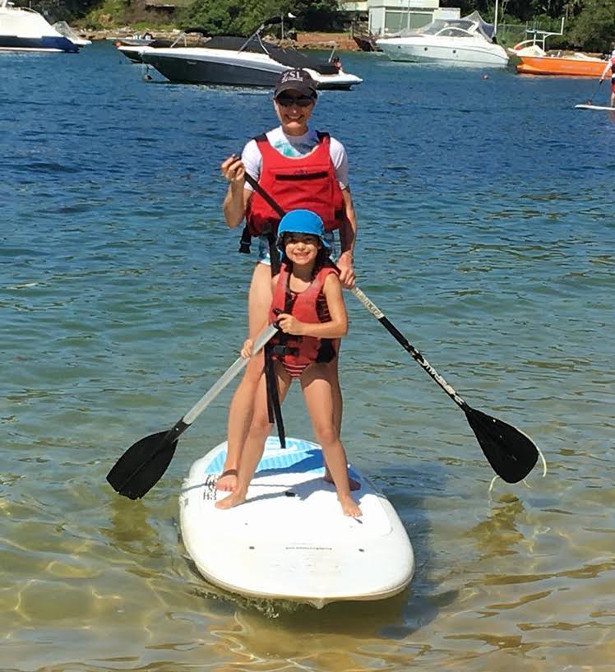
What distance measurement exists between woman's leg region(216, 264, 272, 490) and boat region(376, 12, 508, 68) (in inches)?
2603

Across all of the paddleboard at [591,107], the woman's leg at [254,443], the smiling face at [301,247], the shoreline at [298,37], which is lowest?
the shoreline at [298,37]

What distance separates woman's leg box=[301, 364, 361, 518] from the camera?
5043 millimetres

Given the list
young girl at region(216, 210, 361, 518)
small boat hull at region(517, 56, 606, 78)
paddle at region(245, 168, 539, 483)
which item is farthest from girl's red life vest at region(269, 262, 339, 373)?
small boat hull at region(517, 56, 606, 78)

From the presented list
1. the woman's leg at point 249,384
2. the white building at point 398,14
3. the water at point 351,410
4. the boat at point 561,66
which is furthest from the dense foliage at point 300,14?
the woman's leg at point 249,384

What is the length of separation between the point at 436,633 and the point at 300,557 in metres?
0.67

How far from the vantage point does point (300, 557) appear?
4727 millimetres

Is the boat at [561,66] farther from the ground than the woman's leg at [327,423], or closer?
closer

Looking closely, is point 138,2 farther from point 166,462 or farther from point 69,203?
point 166,462

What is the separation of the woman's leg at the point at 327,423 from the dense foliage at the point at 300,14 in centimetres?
8236

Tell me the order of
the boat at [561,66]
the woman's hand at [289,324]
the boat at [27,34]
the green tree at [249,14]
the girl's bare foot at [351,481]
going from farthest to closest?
the green tree at [249,14] < the boat at [27,34] < the boat at [561,66] < the girl's bare foot at [351,481] < the woman's hand at [289,324]

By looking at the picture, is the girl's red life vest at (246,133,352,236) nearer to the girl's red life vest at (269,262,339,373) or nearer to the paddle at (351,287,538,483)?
the girl's red life vest at (269,262,339,373)

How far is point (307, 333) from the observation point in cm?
485

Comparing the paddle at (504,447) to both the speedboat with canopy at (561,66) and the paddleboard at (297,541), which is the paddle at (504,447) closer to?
the paddleboard at (297,541)

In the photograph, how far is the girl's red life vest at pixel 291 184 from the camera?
5102mm
